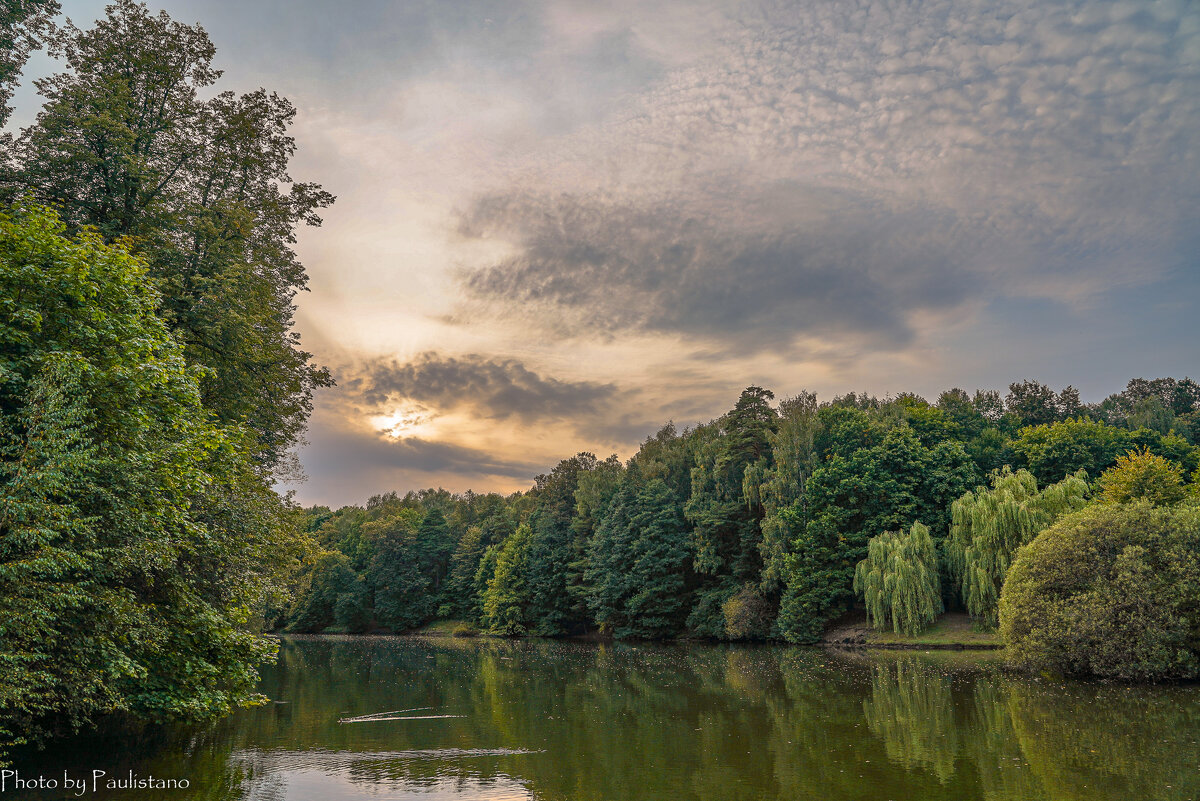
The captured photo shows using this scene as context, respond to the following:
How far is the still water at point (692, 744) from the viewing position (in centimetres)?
1313

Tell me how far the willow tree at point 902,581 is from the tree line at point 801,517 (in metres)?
0.11

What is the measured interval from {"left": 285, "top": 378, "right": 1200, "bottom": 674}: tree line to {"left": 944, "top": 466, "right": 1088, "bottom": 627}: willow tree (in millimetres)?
109

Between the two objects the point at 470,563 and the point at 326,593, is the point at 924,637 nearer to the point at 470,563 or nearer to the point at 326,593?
the point at 470,563

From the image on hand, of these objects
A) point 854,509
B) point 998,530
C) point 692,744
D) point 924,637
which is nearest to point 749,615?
point 854,509

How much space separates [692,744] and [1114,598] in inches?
701

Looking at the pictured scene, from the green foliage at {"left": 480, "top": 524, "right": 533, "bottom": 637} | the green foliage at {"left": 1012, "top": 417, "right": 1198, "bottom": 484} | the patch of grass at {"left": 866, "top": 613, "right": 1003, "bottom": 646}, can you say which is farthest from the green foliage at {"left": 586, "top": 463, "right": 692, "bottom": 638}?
the green foliage at {"left": 1012, "top": 417, "right": 1198, "bottom": 484}

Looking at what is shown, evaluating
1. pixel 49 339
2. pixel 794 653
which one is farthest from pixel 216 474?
pixel 794 653

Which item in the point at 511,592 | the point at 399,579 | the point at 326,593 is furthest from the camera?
the point at 326,593

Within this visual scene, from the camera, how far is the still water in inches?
517

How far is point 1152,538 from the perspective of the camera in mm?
25328

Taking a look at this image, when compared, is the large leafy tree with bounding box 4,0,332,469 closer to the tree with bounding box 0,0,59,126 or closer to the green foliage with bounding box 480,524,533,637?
the tree with bounding box 0,0,59,126

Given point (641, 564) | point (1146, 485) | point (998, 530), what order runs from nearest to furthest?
1. point (1146, 485)
2. point (998, 530)
3. point (641, 564)

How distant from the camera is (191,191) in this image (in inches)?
875

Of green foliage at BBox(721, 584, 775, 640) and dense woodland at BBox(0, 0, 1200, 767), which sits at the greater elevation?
dense woodland at BBox(0, 0, 1200, 767)
